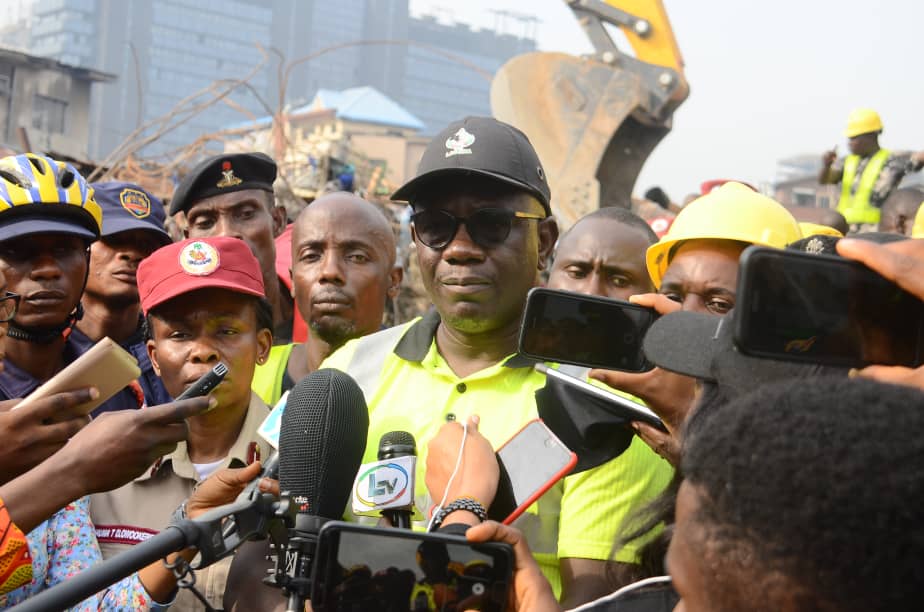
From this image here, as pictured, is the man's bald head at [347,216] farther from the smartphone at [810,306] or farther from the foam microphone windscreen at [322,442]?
the smartphone at [810,306]

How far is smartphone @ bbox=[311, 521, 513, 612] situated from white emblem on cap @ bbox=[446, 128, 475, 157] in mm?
1530

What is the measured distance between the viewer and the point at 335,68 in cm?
8738

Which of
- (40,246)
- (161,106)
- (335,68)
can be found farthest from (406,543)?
(335,68)

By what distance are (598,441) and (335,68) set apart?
88.0 metres

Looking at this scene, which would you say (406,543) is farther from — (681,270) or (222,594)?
(681,270)

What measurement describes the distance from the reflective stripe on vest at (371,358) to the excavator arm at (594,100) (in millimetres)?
6156

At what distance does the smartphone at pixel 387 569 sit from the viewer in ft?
5.68

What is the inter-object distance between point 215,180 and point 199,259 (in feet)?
5.57

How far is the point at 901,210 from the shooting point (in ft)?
25.7

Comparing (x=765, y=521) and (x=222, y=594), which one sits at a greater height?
(x=765, y=521)

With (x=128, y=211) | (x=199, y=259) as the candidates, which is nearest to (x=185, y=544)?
(x=199, y=259)

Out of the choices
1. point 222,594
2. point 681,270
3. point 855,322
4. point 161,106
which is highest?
point 855,322

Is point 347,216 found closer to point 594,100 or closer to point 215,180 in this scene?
point 215,180

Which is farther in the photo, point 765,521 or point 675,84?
point 675,84
